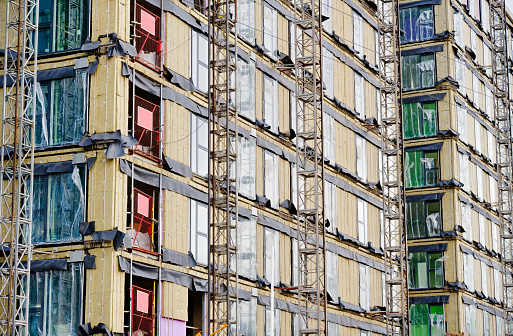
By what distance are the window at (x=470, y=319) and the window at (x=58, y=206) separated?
49.9 m

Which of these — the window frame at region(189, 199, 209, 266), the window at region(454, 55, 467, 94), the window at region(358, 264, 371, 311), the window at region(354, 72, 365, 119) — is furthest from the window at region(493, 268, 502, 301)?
the window frame at region(189, 199, 209, 266)

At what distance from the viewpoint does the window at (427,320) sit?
84000 mm

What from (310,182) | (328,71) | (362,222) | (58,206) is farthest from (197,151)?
(362,222)

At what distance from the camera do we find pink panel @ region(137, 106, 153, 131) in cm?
4681

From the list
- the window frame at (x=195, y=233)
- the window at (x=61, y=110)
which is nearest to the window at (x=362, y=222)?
the window frame at (x=195, y=233)

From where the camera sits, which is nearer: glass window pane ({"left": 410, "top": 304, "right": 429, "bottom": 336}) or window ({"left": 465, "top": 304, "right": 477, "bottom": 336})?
glass window pane ({"left": 410, "top": 304, "right": 429, "bottom": 336})

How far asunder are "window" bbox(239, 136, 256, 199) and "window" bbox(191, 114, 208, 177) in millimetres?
4638

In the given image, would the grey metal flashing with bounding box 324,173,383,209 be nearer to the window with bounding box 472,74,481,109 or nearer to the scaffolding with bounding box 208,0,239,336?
the scaffolding with bounding box 208,0,239,336

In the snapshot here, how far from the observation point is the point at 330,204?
67.2m

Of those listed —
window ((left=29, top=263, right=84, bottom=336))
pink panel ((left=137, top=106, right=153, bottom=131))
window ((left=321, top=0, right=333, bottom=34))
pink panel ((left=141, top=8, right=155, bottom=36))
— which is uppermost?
window ((left=321, top=0, right=333, bottom=34))

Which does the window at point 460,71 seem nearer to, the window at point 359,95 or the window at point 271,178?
the window at point 359,95

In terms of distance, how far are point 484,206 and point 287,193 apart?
39.1 meters

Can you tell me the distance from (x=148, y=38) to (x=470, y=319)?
162 feet

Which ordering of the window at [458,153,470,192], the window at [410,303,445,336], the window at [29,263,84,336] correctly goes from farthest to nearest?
1. the window at [458,153,470,192]
2. the window at [410,303,445,336]
3. the window at [29,263,84,336]
